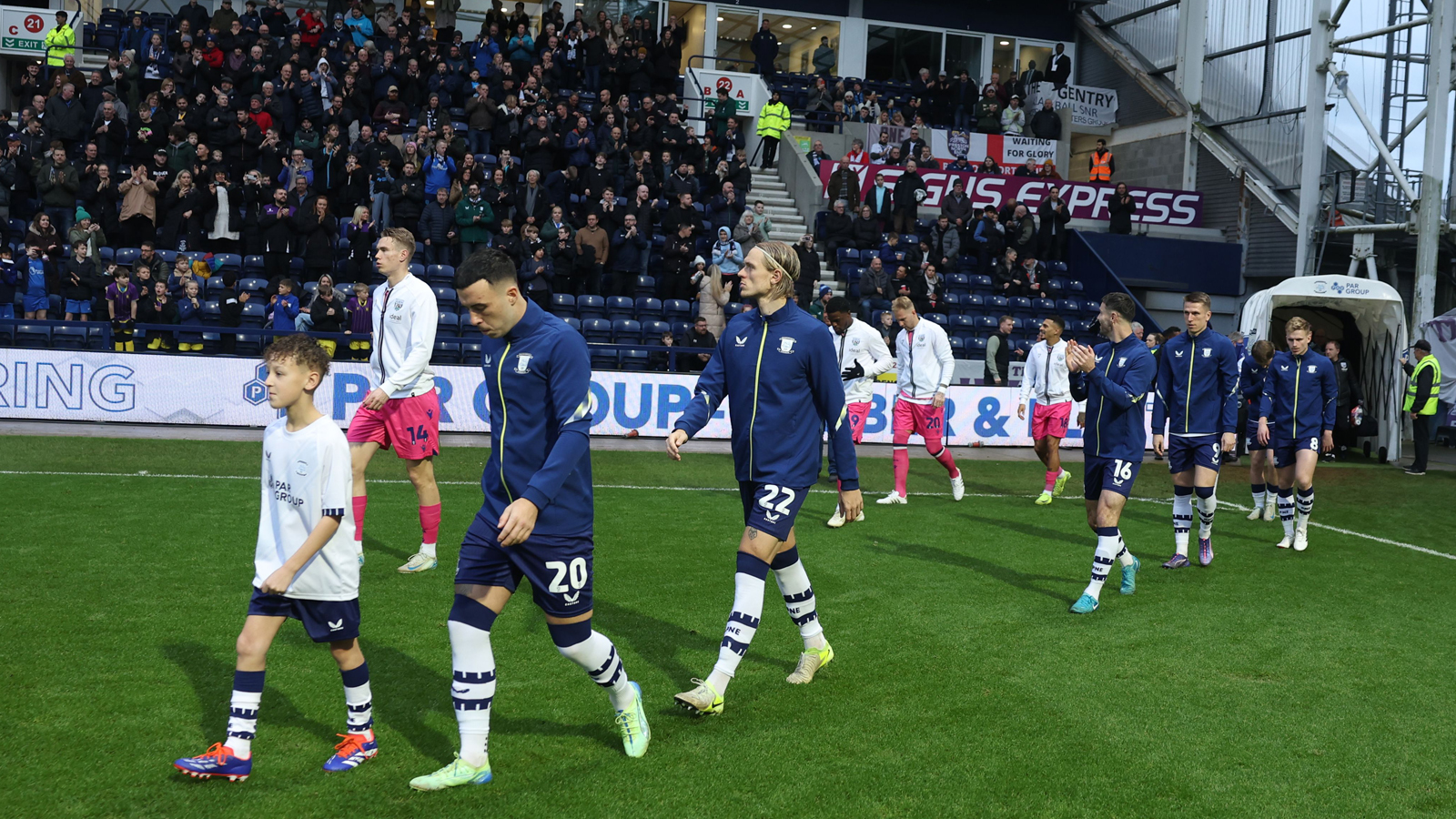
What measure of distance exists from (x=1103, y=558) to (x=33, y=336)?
1444cm

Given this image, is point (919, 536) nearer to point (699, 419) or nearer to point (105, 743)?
point (699, 419)

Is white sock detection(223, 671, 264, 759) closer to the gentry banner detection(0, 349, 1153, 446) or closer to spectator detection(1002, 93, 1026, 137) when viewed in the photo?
the gentry banner detection(0, 349, 1153, 446)

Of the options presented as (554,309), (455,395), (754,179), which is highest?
(754,179)

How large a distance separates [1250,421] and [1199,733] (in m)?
9.43

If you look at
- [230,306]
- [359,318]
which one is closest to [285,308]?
[230,306]

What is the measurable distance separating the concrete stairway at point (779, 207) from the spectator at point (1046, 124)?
7.43 m

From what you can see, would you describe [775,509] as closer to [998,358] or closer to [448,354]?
[448,354]

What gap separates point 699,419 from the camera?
17.9ft

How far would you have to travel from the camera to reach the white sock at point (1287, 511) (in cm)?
1054

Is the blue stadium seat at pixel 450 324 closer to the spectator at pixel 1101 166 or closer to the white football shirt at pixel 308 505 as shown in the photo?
the white football shirt at pixel 308 505

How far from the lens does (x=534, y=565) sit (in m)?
4.32

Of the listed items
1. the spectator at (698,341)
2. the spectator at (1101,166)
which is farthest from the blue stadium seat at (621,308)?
the spectator at (1101,166)

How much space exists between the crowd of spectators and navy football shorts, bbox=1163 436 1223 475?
10637mm

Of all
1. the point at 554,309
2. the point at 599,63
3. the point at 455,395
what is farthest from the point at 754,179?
the point at 455,395
